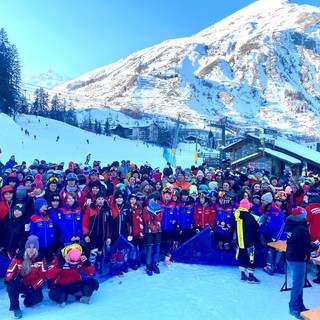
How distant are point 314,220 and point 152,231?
313 cm

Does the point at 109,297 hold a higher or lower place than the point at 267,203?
lower

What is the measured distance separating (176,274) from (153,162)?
2788 centimetres

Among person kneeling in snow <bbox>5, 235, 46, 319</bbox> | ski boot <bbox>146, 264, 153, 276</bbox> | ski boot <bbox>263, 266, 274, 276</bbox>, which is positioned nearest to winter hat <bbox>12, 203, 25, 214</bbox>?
person kneeling in snow <bbox>5, 235, 46, 319</bbox>

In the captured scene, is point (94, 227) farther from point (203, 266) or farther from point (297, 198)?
point (297, 198)

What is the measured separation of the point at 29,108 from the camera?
77.1 m

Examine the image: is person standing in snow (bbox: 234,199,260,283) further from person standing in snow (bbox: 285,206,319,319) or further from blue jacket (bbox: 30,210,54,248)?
blue jacket (bbox: 30,210,54,248)

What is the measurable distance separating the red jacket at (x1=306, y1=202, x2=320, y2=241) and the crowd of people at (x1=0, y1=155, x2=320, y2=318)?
0.06 feet

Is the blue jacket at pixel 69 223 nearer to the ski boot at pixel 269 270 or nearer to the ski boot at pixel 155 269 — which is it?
the ski boot at pixel 155 269

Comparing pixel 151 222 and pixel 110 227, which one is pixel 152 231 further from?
pixel 110 227

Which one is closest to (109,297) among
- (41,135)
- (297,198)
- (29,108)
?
(297,198)

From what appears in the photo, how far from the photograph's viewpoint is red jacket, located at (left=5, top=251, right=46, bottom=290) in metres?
4.61

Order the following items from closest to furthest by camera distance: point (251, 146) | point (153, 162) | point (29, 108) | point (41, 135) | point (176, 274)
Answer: point (176, 274)
point (251, 146)
point (153, 162)
point (41, 135)
point (29, 108)

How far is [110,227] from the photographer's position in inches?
238

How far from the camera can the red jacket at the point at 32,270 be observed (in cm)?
461
